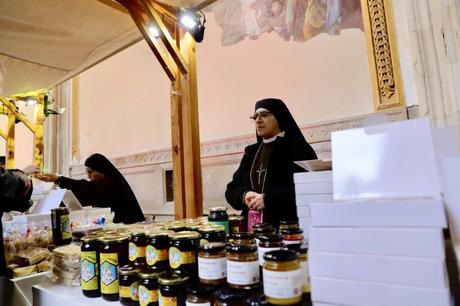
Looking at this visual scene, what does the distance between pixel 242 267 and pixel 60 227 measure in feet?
3.54

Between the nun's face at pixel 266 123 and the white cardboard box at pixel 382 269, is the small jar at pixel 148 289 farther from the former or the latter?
the nun's face at pixel 266 123

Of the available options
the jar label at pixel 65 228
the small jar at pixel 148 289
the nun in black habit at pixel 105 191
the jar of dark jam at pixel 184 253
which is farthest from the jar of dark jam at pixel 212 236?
the nun in black habit at pixel 105 191

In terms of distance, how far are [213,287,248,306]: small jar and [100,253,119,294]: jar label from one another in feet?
1.24

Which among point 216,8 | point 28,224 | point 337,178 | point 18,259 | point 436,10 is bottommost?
point 18,259

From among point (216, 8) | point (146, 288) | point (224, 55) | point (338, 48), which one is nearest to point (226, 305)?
point (146, 288)

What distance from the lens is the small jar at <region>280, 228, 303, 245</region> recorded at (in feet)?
2.66

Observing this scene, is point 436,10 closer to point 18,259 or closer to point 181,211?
point 181,211

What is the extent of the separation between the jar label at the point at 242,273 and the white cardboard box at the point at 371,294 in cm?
15

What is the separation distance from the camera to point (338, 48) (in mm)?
2547

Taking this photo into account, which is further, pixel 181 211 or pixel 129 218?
pixel 129 218

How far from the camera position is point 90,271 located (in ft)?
2.96

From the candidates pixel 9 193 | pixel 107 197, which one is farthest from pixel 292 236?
pixel 107 197

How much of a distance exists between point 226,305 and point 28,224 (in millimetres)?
1357

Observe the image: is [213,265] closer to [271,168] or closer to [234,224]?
[234,224]
